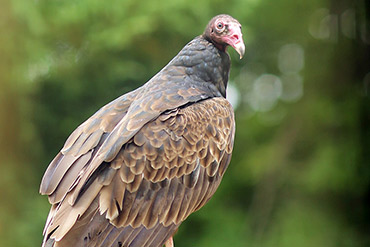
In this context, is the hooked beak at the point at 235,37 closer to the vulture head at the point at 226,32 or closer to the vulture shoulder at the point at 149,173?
→ the vulture head at the point at 226,32

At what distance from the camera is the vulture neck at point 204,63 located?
3.31m

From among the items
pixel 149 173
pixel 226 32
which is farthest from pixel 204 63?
pixel 149 173

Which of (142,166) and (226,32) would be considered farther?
(226,32)

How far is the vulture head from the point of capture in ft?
10.5

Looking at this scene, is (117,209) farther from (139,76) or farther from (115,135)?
(139,76)

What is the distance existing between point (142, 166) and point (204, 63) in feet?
2.77

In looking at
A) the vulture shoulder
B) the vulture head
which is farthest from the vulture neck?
the vulture shoulder

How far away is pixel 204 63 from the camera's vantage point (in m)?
3.31

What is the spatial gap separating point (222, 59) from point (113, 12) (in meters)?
3.09

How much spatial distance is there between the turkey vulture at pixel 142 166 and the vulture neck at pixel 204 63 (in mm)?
88

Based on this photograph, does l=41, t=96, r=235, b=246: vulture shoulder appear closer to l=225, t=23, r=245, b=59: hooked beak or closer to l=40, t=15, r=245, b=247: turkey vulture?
l=40, t=15, r=245, b=247: turkey vulture

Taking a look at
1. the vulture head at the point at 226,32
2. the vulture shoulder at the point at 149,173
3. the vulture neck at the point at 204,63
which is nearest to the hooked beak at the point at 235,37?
the vulture head at the point at 226,32

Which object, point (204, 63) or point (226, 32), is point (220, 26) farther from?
point (204, 63)

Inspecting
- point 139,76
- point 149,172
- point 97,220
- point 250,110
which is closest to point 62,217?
point 97,220
